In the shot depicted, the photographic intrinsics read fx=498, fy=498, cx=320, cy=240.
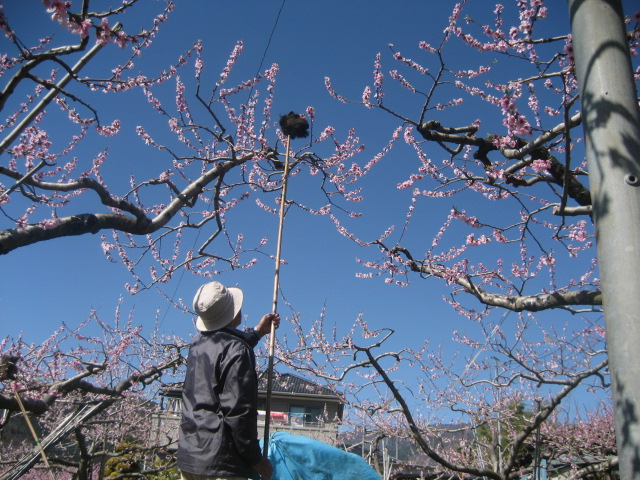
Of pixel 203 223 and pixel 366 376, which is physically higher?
pixel 203 223

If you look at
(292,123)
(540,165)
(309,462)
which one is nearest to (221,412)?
(309,462)

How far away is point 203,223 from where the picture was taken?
4.79 metres

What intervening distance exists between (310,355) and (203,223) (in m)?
2.94

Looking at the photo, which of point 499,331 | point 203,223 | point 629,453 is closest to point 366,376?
point 499,331

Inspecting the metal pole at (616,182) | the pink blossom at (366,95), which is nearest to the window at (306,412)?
the pink blossom at (366,95)

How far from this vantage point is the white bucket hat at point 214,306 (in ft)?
8.07

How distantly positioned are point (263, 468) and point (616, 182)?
1723mm

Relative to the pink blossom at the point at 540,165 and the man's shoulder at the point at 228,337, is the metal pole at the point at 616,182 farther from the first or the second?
the pink blossom at the point at 540,165

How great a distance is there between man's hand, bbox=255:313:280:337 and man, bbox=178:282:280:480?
14 cm

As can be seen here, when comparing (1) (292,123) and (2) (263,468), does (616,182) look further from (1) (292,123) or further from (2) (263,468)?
(1) (292,123)

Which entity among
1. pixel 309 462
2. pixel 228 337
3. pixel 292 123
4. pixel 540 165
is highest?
pixel 292 123

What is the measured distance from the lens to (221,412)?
211 centimetres

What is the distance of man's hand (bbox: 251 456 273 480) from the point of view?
210 cm

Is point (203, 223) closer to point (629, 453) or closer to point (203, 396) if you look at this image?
point (203, 396)
